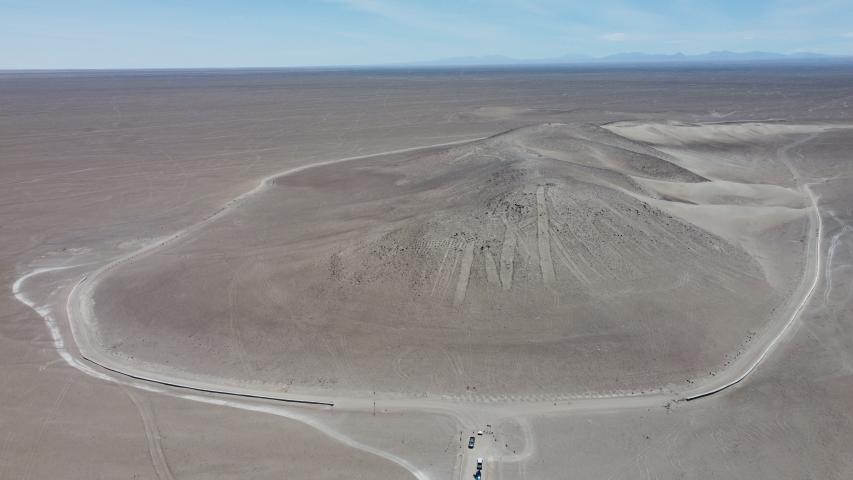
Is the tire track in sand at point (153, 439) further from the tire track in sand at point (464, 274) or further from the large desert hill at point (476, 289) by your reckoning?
the tire track in sand at point (464, 274)

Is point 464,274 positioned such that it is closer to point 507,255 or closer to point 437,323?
point 507,255

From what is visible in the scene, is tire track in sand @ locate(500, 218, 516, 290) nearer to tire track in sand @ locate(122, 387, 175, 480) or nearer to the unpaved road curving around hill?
the unpaved road curving around hill

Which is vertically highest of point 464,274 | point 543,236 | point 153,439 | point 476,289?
point 543,236

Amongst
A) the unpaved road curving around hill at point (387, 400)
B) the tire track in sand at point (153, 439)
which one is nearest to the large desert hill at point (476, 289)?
the unpaved road curving around hill at point (387, 400)

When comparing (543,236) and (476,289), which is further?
(543,236)

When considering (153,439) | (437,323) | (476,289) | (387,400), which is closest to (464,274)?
(476,289)

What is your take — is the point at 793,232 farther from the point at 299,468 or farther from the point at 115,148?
the point at 115,148

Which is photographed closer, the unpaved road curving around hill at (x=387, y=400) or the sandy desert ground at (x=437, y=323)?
the sandy desert ground at (x=437, y=323)

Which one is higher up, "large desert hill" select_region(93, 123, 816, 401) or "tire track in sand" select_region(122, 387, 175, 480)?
"large desert hill" select_region(93, 123, 816, 401)

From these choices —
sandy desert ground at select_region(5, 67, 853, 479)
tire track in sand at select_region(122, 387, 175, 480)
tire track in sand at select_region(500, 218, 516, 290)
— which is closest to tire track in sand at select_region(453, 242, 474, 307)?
sandy desert ground at select_region(5, 67, 853, 479)
